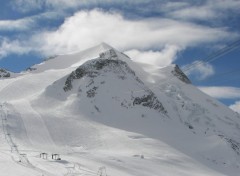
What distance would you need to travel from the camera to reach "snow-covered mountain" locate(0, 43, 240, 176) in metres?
66.9

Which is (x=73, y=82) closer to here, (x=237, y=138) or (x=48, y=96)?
(x=48, y=96)

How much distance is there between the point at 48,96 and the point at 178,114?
1115 inches

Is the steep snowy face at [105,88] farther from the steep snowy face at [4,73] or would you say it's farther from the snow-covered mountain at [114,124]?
the steep snowy face at [4,73]

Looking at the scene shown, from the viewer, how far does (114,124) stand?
3907 inches

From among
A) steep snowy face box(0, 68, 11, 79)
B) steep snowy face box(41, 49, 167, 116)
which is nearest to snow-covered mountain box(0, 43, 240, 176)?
steep snowy face box(41, 49, 167, 116)

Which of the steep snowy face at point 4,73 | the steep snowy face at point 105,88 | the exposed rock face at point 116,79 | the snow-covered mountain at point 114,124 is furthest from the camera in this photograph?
the steep snowy face at point 4,73

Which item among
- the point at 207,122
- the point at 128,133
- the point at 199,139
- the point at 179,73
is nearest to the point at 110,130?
the point at 128,133

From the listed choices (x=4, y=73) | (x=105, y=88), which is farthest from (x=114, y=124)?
(x=4, y=73)

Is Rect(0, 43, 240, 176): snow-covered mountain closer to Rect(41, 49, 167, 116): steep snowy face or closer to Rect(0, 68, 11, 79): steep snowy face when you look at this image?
Rect(41, 49, 167, 116): steep snowy face

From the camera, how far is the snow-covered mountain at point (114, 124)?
2633 inches

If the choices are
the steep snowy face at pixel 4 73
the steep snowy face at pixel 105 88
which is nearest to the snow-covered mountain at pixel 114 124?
the steep snowy face at pixel 105 88

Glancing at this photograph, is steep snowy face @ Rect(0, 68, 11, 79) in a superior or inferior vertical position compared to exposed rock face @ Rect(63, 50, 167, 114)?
superior

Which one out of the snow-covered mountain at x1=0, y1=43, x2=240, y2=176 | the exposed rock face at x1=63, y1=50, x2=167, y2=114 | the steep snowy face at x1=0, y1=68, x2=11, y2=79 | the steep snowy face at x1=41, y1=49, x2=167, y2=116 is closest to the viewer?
the snow-covered mountain at x1=0, y1=43, x2=240, y2=176

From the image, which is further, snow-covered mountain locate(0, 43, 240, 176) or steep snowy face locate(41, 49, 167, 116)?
steep snowy face locate(41, 49, 167, 116)
